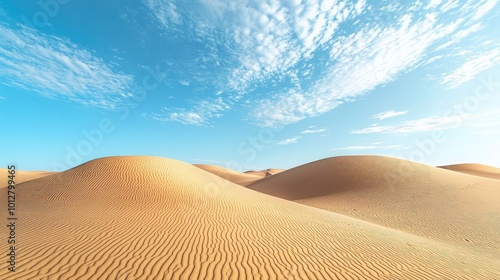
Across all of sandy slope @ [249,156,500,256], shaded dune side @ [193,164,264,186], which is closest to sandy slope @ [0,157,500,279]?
sandy slope @ [249,156,500,256]

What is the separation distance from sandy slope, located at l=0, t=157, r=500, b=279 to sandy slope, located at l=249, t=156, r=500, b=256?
5.35 meters

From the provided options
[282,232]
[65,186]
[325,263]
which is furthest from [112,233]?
[65,186]

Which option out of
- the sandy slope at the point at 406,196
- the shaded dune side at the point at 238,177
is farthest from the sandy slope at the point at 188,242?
the shaded dune side at the point at 238,177

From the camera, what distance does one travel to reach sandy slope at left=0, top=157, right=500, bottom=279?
5.57 metres

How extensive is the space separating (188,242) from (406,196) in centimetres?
2284

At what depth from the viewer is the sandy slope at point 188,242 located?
5.57m

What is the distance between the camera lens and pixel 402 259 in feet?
25.4

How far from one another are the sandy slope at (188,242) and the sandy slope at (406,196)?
5.35 meters

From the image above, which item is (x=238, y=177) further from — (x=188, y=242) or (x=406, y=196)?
(x=188, y=242)

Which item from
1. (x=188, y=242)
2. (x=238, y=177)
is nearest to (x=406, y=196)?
(x=188, y=242)

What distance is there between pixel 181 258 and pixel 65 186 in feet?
38.9

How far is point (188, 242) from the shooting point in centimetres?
732

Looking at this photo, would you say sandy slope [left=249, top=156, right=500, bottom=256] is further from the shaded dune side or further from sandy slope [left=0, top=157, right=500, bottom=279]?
the shaded dune side

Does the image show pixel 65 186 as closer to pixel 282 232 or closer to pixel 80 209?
pixel 80 209
